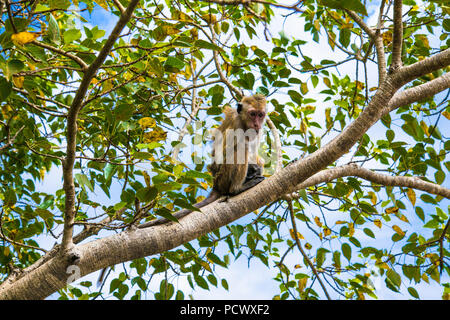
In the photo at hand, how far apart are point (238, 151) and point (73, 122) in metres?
2.17

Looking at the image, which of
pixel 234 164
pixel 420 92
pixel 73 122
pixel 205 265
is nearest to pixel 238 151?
pixel 234 164

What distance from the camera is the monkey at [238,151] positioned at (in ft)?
12.3

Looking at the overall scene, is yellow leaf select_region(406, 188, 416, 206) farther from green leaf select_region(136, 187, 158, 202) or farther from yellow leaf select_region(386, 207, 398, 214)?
green leaf select_region(136, 187, 158, 202)

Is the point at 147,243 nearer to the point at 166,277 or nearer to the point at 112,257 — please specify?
the point at 112,257

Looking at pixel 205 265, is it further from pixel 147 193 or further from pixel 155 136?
pixel 147 193

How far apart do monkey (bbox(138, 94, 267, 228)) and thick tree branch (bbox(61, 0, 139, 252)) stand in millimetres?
1219

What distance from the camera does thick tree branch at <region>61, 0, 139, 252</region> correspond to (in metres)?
1.77

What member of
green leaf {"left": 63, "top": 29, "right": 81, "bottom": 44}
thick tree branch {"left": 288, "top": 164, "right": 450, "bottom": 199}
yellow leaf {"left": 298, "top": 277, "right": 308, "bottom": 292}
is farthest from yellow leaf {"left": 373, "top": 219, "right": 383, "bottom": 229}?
green leaf {"left": 63, "top": 29, "right": 81, "bottom": 44}

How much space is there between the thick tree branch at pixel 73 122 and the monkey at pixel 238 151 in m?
1.22

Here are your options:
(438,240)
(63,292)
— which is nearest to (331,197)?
(438,240)

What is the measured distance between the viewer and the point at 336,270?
160 inches

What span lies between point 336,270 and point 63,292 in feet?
10.0
